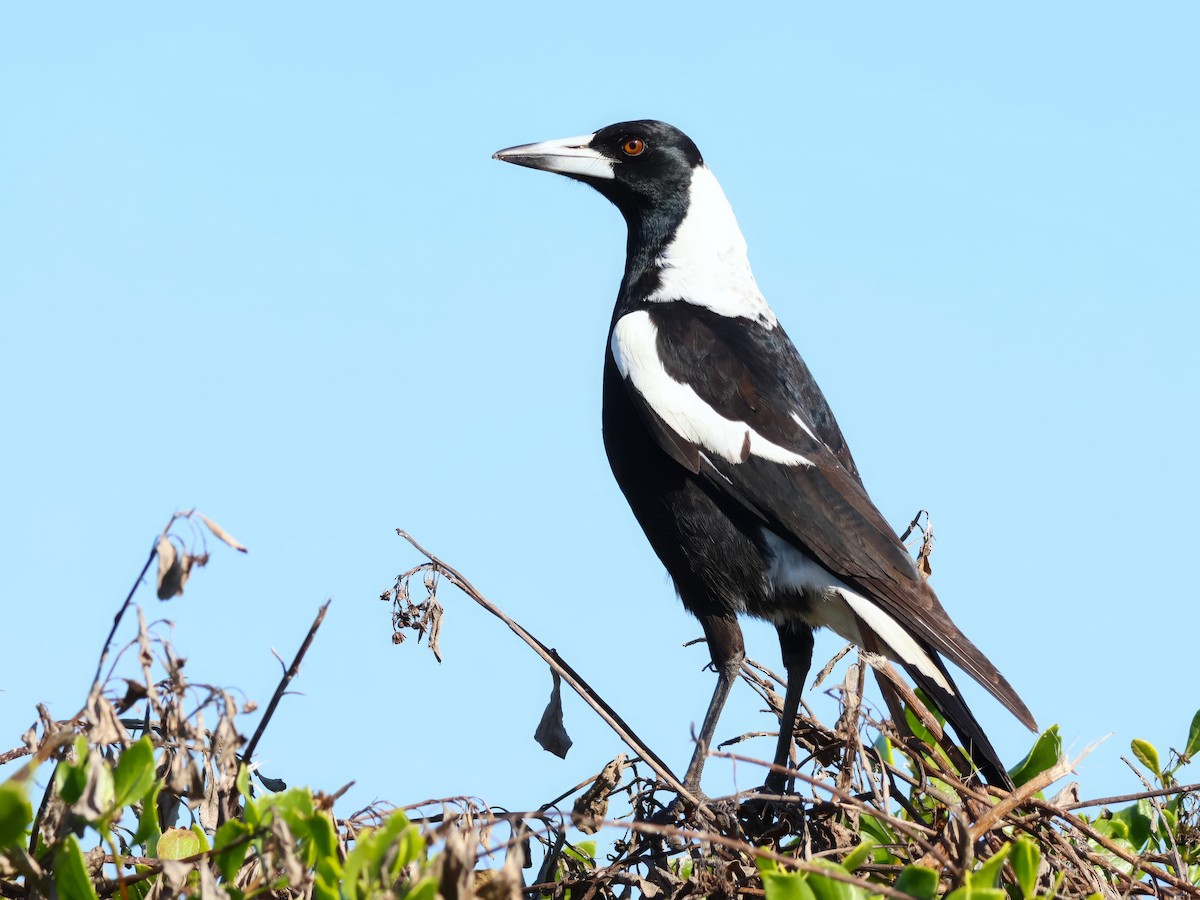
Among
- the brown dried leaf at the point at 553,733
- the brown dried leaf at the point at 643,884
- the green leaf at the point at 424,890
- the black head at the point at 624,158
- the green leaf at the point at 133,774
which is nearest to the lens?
the green leaf at the point at 424,890

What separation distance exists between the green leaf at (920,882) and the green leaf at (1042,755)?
3.90 ft

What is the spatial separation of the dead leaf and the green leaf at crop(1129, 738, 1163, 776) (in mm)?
1930

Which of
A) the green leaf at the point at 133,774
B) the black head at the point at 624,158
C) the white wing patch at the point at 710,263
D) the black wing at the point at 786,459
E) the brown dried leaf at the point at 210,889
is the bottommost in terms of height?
the brown dried leaf at the point at 210,889

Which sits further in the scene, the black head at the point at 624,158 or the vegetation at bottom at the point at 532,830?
the black head at the point at 624,158

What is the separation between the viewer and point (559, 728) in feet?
10.2

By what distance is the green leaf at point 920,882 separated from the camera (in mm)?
1704

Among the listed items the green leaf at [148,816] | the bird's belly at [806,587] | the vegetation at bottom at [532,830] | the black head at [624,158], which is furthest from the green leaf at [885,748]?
the black head at [624,158]

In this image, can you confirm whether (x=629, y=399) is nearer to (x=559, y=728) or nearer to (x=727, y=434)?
(x=727, y=434)

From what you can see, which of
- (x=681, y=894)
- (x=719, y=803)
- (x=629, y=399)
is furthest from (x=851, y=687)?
(x=629, y=399)

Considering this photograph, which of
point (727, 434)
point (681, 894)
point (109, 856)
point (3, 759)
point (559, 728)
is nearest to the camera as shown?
point (109, 856)

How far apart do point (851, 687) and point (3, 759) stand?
1500 mm

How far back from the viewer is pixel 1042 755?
9.48ft

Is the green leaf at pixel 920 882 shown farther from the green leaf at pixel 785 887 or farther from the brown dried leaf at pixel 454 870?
the brown dried leaf at pixel 454 870

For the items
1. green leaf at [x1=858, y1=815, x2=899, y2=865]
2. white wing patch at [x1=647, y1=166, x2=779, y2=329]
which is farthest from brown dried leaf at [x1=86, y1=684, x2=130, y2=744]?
white wing patch at [x1=647, y1=166, x2=779, y2=329]
